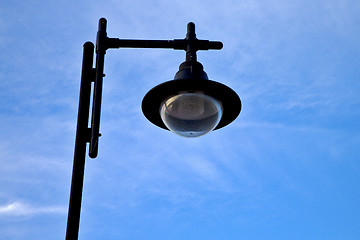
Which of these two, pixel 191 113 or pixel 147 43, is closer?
pixel 191 113

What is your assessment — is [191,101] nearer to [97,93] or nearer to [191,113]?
[191,113]

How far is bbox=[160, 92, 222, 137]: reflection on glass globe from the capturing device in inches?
147

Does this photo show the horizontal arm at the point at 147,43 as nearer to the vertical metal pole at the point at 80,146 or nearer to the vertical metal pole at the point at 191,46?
the vertical metal pole at the point at 191,46

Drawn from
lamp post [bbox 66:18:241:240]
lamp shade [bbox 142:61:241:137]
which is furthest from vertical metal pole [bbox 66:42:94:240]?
lamp shade [bbox 142:61:241:137]

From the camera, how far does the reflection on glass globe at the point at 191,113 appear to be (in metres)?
3.73

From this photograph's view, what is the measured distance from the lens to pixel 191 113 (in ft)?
12.4

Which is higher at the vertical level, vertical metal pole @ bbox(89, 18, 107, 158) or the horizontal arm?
the horizontal arm

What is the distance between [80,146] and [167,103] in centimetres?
85

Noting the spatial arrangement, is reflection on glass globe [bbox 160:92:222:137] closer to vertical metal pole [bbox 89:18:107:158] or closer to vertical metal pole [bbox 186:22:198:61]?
vertical metal pole [bbox 186:22:198:61]

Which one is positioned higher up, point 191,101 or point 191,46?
point 191,46

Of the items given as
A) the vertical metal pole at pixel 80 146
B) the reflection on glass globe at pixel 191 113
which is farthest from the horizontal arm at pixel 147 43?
the reflection on glass globe at pixel 191 113

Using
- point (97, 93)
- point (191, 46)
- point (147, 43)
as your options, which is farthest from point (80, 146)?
point (191, 46)

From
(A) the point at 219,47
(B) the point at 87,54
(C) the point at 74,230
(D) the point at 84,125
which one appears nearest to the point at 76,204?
(C) the point at 74,230

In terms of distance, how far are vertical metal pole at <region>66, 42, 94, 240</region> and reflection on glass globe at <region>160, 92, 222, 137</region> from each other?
2.31 feet
